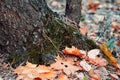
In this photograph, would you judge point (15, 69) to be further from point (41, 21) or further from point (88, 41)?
point (88, 41)

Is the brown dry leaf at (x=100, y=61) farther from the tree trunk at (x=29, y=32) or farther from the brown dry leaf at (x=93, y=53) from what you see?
the tree trunk at (x=29, y=32)

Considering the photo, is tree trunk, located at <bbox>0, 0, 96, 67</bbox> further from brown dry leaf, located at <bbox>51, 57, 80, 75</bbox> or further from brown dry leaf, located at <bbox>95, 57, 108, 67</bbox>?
brown dry leaf, located at <bbox>95, 57, 108, 67</bbox>

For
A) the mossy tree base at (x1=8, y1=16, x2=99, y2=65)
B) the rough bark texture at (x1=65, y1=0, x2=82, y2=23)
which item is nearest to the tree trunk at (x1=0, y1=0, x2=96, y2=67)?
the mossy tree base at (x1=8, y1=16, x2=99, y2=65)

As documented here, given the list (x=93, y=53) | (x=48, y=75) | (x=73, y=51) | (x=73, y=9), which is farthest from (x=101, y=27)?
(x=48, y=75)

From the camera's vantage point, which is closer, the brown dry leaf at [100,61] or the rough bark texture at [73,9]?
the brown dry leaf at [100,61]

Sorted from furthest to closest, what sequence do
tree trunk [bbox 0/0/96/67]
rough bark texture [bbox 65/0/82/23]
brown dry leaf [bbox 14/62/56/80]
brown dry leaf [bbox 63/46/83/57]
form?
1. rough bark texture [bbox 65/0/82/23]
2. brown dry leaf [bbox 63/46/83/57]
3. tree trunk [bbox 0/0/96/67]
4. brown dry leaf [bbox 14/62/56/80]

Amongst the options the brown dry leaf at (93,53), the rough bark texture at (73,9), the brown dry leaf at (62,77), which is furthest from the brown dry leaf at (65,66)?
the rough bark texture at (73,9)
